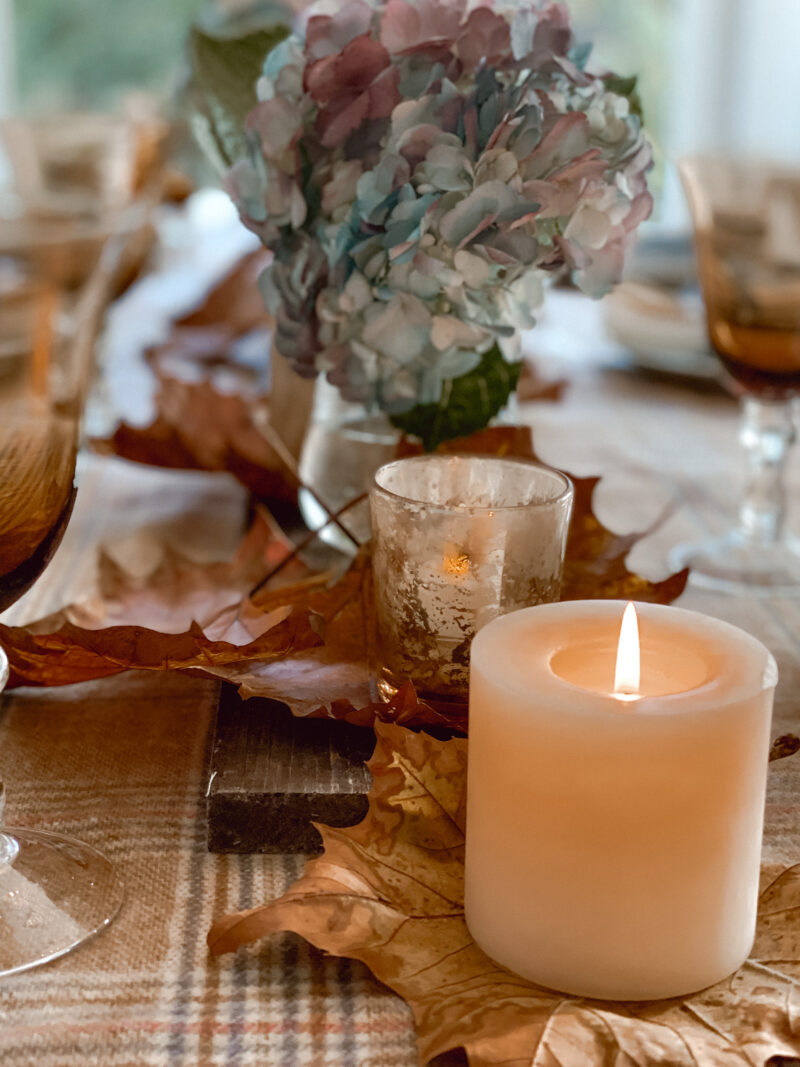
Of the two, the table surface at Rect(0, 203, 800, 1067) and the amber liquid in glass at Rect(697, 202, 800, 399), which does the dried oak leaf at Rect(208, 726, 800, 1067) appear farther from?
the amber liquid in glass at Rect(697, 202, 800, 399)

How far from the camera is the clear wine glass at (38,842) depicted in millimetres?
417

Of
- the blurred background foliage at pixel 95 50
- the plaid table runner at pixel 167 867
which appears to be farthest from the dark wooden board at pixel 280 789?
the blurred background foliage at pixel 95 50

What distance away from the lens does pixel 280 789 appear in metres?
0.46

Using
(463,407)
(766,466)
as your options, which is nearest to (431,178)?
(463,407)

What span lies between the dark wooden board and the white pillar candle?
8 cm

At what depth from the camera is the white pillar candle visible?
0.36m

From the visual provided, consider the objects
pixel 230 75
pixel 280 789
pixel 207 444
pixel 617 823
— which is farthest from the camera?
pixel 207 444

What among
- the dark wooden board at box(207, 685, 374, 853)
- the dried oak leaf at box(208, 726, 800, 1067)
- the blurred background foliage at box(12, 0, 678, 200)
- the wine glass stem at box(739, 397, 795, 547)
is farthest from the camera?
the blurred background foliage at box(12, 0, 678, 200)

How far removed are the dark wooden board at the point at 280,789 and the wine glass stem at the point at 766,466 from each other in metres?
0.42

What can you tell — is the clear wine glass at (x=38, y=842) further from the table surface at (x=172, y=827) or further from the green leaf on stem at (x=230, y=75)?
the green leaf on stem at (x=230, y=75)

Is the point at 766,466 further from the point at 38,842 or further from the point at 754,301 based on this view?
the point at 38,842

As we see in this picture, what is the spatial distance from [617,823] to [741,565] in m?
0.45

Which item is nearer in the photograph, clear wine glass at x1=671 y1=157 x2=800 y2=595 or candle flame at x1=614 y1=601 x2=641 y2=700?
candle flame at x1=614 y1=601 x2=641 y2=700

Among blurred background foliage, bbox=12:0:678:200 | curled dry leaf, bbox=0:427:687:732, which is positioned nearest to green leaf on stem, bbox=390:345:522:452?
curled dry leaf, bbox=0:427:687:732
